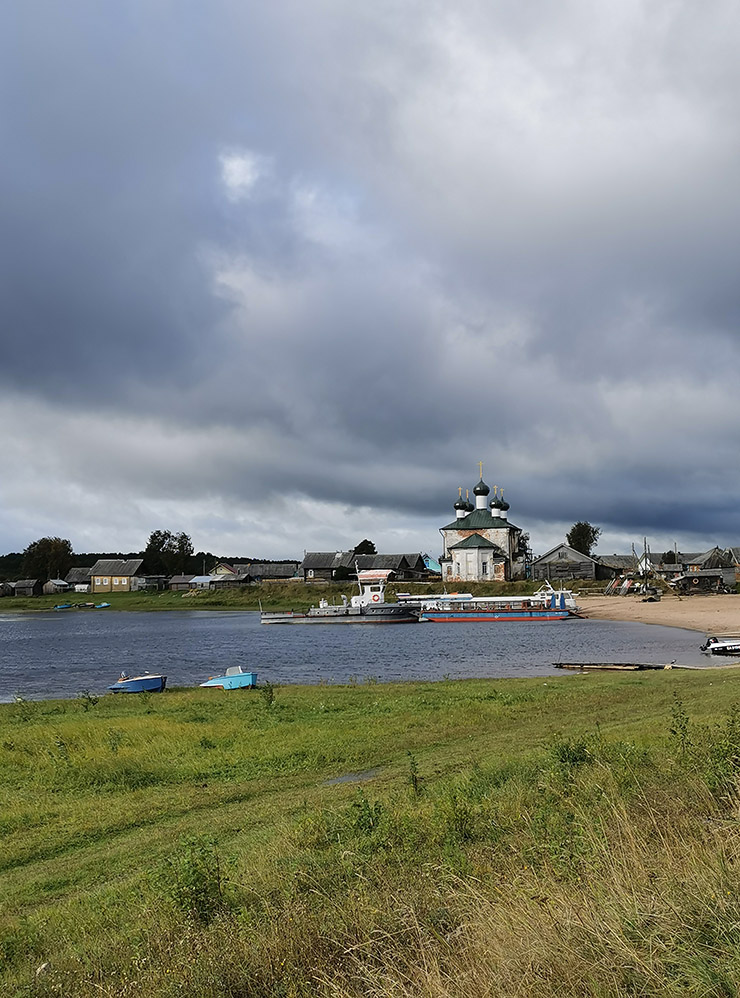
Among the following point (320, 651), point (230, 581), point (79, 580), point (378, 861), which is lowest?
point (320, 651)

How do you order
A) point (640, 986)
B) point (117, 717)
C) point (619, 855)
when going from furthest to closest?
point (117, 717)
point (619, 855)
point (640, 986)

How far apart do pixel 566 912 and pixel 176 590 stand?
161490 millimetres

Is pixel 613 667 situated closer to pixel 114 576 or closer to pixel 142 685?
pixel 142 685

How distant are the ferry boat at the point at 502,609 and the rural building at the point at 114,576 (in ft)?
296

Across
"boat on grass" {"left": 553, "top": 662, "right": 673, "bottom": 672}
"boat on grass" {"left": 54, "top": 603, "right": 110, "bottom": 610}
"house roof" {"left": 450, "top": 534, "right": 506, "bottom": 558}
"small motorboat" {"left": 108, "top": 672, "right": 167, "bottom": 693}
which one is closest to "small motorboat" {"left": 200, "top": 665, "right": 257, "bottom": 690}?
"small motorboat" {"left": 108, "top": 672, "right": 167, "bottom": 693}

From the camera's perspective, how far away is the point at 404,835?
10000 mm

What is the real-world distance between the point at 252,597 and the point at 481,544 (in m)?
41.9

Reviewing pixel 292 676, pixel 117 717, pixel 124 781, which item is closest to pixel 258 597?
pixel 292 676

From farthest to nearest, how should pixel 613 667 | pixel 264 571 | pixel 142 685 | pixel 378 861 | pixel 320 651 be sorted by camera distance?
pixel 264 571, pixel 320 651, pixel 613 667, pixel 142 685, pixel 378 861

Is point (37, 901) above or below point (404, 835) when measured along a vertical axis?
below

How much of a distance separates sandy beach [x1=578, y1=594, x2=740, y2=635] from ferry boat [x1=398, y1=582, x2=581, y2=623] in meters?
3.66

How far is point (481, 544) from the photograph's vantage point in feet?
416

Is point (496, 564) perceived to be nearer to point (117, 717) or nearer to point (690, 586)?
point (690, 586)

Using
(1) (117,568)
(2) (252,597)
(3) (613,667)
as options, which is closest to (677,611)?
(3) (613,667)
